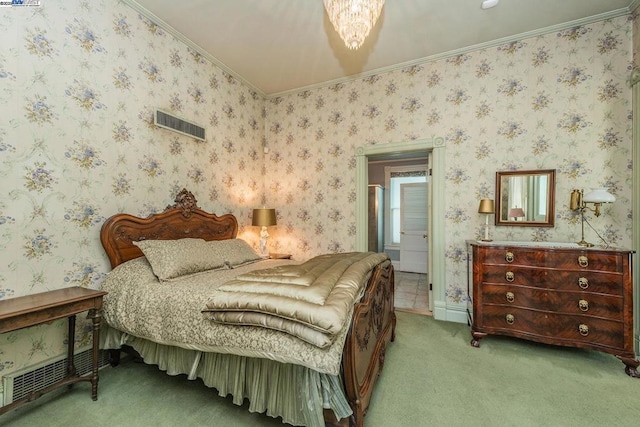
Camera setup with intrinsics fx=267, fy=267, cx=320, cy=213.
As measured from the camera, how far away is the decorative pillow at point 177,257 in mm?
2038

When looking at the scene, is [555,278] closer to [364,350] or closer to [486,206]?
[486,206]

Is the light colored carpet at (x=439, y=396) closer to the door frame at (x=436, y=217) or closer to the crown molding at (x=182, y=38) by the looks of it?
the door frame at (x=436, y=217)

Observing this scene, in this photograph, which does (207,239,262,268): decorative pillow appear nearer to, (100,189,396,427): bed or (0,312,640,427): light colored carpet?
(100,189,396,427): bed

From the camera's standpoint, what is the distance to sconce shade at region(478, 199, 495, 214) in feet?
8.80

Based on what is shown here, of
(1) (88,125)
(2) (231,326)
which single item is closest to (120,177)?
(1) (88,125)

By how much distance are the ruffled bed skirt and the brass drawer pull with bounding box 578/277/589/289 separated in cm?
221

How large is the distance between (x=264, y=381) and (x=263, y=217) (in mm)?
2267

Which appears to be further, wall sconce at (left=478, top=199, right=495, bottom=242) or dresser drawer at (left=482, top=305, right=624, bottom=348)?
wall sconce at (left=478, top=199, right=495, bottom=242)

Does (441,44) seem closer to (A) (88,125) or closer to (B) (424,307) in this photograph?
(B) (424,307)

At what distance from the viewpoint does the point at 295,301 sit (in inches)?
52.3

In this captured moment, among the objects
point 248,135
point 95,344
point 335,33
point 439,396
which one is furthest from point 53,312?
point 335,33

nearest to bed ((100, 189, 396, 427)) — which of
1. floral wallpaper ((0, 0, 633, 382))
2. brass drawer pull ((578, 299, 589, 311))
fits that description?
floral wallpaper ((0, 0, 633, 382))

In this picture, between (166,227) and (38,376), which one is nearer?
(38,376)

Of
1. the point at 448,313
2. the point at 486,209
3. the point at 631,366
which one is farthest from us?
the point at 448,313
